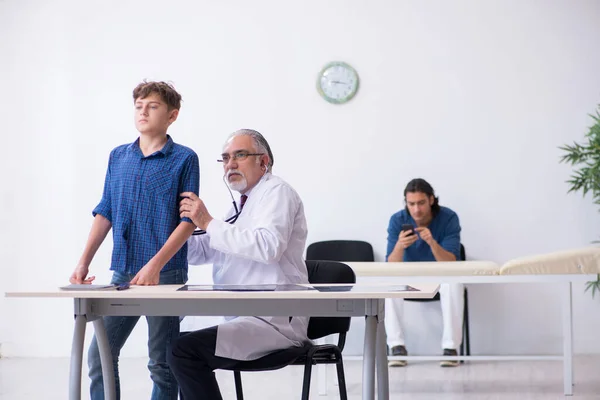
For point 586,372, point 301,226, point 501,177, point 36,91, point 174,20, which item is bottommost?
point 586,372

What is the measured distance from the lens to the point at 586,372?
4.91m

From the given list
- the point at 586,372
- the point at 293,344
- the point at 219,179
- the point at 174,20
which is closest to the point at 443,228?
the point at 586,372

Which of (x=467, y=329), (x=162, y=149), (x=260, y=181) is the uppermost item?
(x=162, y=149)

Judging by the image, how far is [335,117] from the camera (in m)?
5.87

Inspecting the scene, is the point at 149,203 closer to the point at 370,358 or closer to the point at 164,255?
the point at 164,255

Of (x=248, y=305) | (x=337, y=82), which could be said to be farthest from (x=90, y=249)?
(x=337, y=82)

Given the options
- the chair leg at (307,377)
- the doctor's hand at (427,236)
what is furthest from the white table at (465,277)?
the chair leg at (307,377)

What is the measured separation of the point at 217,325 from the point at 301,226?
0.48 m

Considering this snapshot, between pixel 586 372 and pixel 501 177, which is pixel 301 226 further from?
pixel 501 177

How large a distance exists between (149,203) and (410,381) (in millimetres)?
2436

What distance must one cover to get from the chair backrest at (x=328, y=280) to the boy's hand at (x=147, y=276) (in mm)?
603

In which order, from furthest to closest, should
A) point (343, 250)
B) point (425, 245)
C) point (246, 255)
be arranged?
1. point (343, 250)
2. point (425, 245)
3. point (246, 255)

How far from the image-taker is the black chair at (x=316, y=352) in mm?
2625

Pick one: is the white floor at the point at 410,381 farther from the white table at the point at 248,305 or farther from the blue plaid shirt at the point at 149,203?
the white table at the point at 248,305
